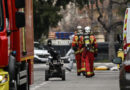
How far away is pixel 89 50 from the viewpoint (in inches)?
912

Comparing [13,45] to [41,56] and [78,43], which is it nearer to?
[78,43]

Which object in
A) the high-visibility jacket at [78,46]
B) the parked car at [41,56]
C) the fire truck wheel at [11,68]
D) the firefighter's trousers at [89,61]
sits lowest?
the parked car at [41,56]

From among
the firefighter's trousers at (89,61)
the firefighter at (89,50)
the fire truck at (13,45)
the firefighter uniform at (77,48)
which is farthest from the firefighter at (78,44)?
the fire truck at (13,45)

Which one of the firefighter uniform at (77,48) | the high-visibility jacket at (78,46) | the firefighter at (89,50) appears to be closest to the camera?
the firefighter at (89,50)

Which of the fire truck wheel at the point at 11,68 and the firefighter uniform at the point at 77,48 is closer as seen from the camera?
the fire truck wheel at the point at 11,68

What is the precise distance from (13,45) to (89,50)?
1045 cm

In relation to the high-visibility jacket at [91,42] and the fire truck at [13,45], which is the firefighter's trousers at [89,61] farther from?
the fire truck at [13,45]

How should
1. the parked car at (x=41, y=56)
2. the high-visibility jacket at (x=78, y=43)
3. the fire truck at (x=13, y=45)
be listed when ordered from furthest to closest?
the parked car at (x=41, y=56) → the high-visibility jacket at (x=78, y=43) → the fire truck at (x=13, y=45)

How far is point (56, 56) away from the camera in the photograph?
813 inches

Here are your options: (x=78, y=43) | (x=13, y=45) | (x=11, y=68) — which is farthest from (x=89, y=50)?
(x=11, y=68)

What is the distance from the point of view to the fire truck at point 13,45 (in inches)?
433

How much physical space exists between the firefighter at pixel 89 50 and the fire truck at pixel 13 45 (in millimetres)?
7942

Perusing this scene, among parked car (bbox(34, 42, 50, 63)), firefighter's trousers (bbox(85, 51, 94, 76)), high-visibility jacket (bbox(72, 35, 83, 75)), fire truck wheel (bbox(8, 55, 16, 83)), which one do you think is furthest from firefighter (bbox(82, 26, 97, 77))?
parked car (bbox(34, 42, 50, 63))

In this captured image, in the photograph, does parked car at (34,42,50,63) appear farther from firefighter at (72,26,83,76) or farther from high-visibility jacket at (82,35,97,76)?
high-visibility jacket at (82,35,97,76)
